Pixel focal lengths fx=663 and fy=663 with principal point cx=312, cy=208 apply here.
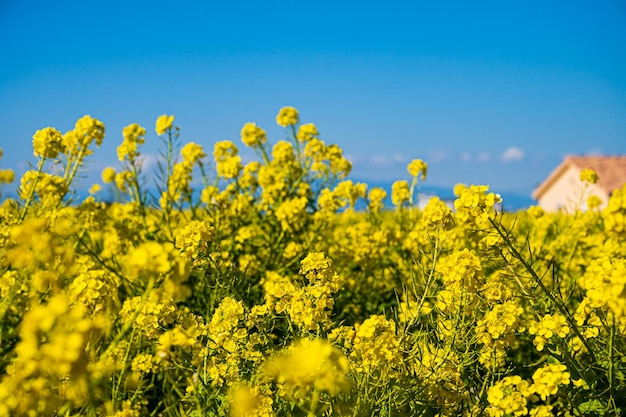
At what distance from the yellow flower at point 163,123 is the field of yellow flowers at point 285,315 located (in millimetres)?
14

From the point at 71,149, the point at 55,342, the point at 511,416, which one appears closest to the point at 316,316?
the point at 511,416

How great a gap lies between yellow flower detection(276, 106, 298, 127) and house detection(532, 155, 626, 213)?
15.1 meters

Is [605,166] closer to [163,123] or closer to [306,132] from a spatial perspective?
[306,132]

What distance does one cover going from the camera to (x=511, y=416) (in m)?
2.07

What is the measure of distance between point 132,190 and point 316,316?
10.3 feet

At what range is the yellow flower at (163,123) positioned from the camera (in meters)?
4.62

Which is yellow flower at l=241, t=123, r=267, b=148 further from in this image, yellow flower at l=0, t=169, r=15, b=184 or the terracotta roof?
the terracotta roof

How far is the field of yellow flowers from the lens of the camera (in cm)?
150

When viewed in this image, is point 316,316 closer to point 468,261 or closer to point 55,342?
point 468,261

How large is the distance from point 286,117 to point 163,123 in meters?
1.08

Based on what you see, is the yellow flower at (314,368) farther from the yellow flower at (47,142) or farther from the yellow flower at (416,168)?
the yellow flower at (416,168)

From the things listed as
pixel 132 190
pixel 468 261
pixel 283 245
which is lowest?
pixel 468 261

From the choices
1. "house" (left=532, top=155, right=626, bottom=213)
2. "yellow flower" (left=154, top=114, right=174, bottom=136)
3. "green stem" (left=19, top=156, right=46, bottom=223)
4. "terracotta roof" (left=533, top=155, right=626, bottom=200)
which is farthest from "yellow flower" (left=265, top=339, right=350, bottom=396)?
"terracotta roof" (left=533, top=155, right=626, bottom=200)

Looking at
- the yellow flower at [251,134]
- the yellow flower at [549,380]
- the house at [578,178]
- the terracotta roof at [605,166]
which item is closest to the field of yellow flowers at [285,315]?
the yellow flower at [549,380]
